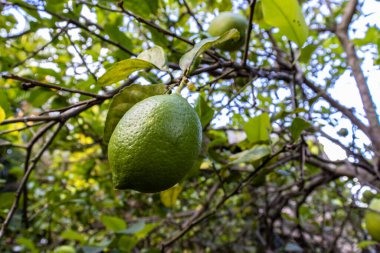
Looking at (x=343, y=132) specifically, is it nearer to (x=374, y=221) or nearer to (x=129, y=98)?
(x=374, y=221)

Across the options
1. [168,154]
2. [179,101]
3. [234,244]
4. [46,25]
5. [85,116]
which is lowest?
[234,244]

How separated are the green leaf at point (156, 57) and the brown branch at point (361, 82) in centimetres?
86

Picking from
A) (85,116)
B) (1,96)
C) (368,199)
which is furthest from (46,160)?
(368,199)

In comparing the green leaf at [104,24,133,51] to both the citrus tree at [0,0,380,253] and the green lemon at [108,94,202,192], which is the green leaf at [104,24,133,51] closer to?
the citrus tree at [0,0,380,253]

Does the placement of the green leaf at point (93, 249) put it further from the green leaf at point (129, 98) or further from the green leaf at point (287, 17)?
the green leaf at point (287, 17)

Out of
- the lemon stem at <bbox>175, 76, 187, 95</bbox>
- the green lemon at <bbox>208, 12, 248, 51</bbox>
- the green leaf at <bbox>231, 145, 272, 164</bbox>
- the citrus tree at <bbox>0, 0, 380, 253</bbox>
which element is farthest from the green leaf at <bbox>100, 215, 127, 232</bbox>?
the lemon stem at <bbox>175, 76, 187, 95</bbox>

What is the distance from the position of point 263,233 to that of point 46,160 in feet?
6.71

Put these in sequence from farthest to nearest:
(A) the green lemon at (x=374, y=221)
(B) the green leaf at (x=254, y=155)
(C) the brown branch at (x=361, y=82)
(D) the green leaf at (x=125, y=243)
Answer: (D) the green leaf at (x=125, y=243)
(A) the green lemon at (x=374, y=221)
(C) the brown branch at (x=361, y=82)
(B) the green leaf at (x=254, y=155)

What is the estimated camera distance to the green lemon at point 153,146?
626mm

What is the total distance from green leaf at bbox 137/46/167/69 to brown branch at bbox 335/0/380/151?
2.83 feet

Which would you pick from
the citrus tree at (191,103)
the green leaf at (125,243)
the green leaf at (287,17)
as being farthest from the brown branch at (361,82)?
the green leaf at (125,243)

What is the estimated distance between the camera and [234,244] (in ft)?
8.14

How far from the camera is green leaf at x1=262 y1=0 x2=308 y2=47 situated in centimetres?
90

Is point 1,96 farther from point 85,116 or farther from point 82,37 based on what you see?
point 85,116
